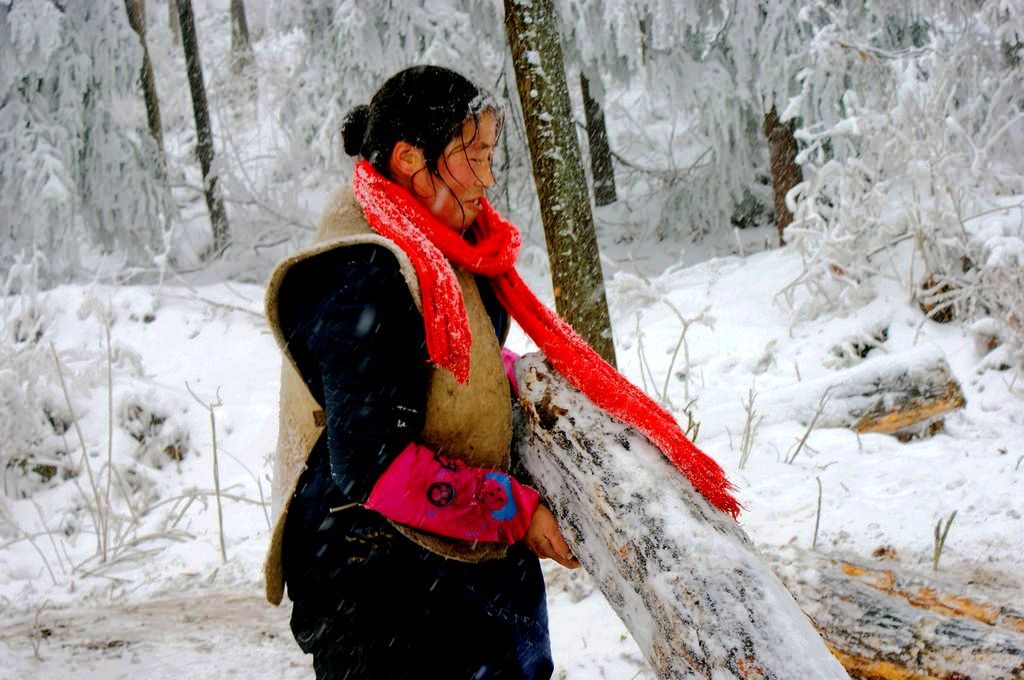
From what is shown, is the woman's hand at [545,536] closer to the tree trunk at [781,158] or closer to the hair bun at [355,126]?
the hair bun at [355,126]

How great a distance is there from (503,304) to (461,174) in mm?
335

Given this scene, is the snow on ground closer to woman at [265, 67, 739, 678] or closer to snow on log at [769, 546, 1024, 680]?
snow on log at [769, 546, 1024, 680]

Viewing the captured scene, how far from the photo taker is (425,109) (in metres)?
1.70

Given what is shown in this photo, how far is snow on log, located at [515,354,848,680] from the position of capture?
4.80ft

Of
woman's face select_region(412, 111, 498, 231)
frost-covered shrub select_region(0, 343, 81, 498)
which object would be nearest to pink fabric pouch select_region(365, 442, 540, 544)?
woman's face select_region(412, 111, 498, 231)

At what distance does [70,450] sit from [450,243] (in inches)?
220

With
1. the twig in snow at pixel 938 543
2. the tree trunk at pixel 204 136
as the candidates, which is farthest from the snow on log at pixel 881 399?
the tree trunk at pixel 204 136

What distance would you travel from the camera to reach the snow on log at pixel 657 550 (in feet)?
4.80

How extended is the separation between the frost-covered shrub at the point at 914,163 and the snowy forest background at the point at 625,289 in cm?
3

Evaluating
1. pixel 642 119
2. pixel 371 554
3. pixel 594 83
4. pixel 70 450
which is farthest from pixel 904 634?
pixel 642 119

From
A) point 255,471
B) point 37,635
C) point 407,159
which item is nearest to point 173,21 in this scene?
point 255,471

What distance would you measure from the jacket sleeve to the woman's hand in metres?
0.34

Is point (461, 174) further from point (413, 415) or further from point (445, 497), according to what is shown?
A: point (445, 497)

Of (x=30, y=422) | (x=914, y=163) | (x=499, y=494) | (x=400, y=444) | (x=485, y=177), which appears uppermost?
(x=485, y=177)
